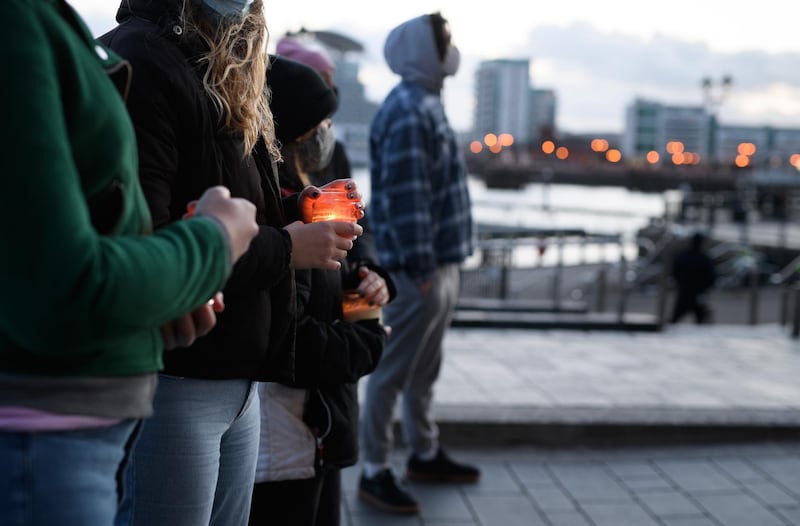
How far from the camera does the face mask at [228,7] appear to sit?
156 centimetres

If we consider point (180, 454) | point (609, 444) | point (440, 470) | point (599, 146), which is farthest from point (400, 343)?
point (599, 146)

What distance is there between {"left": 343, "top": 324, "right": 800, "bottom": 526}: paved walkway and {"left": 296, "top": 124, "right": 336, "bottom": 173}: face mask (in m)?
1.69

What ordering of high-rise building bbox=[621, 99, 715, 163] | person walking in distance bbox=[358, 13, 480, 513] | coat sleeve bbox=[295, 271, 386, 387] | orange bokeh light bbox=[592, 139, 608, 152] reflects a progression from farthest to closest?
high-rise building bbox=[621, 99, 715, 163] < orange bokeh light bbox=[592, 139, 608, 152] < person walking in distance bbox=[358, 13, 480, 513] < coat sleeve bbox=[295, 271, 386, 387]

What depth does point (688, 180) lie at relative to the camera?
90625 millimetres

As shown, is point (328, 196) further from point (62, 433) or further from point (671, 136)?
point (671, 136)

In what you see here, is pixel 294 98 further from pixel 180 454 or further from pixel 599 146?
pixel 599 146

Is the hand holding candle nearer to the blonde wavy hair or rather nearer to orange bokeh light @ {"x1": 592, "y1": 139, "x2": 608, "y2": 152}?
the blonde wavy hair

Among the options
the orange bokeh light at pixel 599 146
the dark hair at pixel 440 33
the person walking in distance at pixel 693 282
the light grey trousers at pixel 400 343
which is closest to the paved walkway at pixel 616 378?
the light grey trousers at pixel 400 343

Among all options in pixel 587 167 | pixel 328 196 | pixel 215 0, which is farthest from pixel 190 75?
pixel 587 167

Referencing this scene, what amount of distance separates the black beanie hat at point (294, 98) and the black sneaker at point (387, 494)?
185 cm

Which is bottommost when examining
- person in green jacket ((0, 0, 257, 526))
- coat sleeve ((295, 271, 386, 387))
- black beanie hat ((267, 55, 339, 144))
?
coat sleeve ((295, 271, 386, 387))

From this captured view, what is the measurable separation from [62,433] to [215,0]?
84cm

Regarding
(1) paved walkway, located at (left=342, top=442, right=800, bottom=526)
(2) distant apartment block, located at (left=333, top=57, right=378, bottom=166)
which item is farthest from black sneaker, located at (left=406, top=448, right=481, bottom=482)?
(2) distant apartment block, located at (left=333, top=57, right=378, bottom=166)

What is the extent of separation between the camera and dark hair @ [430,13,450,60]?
374 cm
